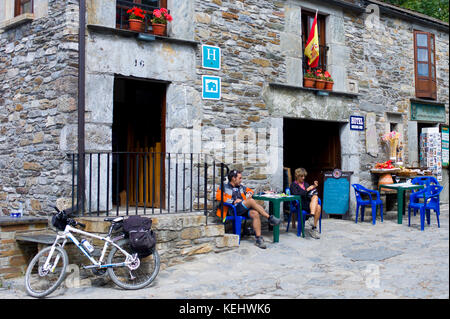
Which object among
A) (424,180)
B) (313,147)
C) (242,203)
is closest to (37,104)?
(242,203)

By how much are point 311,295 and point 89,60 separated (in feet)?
13.0

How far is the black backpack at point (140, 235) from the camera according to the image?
16.0ft

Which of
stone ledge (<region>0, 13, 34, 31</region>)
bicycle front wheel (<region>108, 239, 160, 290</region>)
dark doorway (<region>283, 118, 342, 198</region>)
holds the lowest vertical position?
bicycle front wheel (<region>108, 239, 160, 290</region>)

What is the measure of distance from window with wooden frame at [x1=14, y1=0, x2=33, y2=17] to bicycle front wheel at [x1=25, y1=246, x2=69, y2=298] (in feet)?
12.3

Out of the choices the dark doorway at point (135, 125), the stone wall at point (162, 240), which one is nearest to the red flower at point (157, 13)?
the dark doorway at point (135, 125)

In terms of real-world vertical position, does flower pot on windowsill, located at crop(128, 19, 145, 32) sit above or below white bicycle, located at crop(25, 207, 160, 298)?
above

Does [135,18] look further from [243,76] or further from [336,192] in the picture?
[336,192]

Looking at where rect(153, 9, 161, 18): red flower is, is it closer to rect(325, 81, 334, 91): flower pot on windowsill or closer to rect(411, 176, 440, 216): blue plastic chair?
rect(325, 81, 334, 91): flower pot on windowsill

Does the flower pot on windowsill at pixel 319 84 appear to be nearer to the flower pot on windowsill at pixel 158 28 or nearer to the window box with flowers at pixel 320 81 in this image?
the window box with flowers at pixel 320 81

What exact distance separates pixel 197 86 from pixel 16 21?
8.82 feet

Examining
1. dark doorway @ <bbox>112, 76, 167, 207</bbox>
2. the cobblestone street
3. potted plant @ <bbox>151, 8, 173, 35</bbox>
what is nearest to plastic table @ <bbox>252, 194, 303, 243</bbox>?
the cobblestone street

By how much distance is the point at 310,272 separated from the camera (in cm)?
507

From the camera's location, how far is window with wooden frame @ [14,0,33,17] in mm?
6703

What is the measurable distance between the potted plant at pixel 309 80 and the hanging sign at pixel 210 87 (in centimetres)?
193
